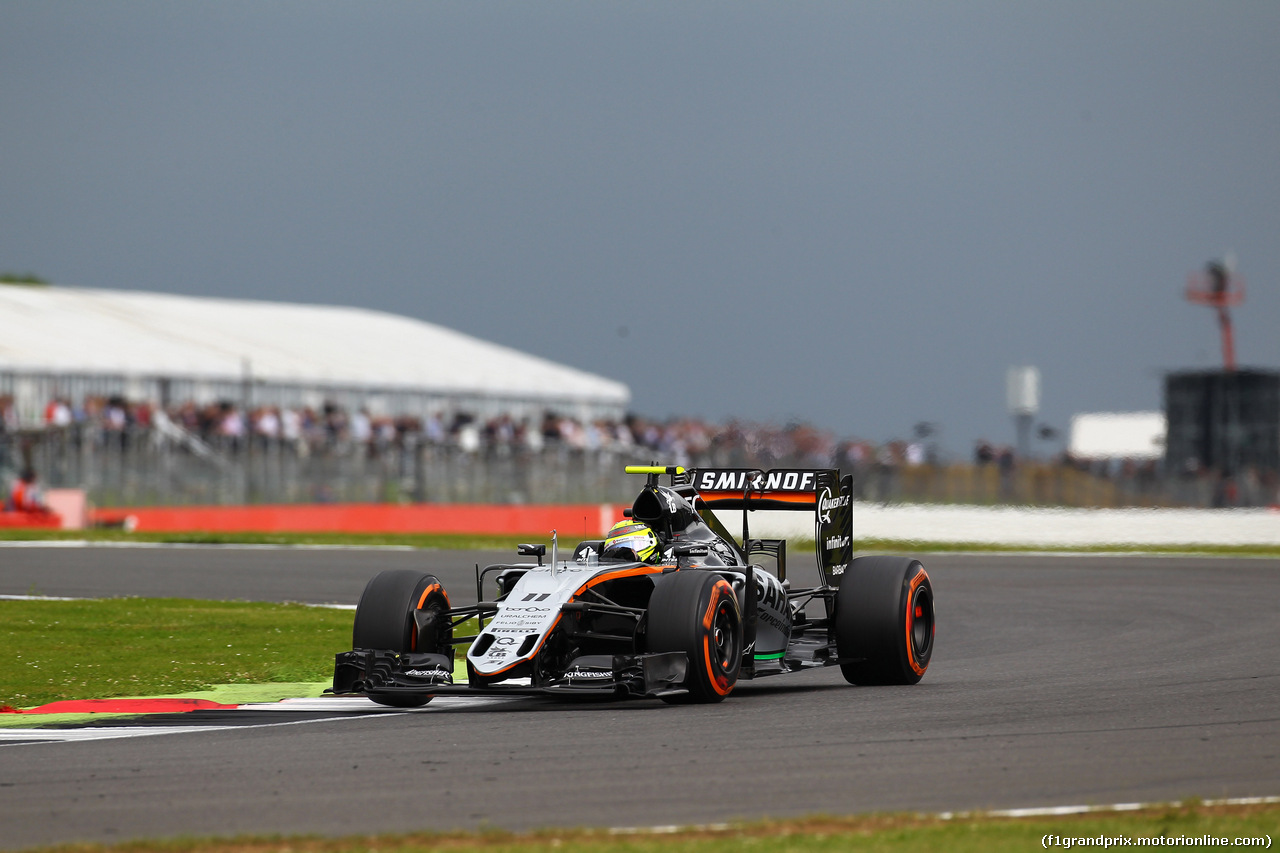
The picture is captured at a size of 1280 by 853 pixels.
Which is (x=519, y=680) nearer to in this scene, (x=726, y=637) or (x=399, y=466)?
(x=726, y=637)

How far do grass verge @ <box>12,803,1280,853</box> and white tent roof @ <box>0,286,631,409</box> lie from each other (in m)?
33.5

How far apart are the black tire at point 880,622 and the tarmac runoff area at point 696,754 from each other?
242 millimetres

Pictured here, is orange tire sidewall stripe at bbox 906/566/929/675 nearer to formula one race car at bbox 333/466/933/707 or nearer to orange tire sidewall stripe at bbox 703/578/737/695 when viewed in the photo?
formula one race car at bbox 333/466/933/707

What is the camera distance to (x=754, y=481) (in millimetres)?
13438

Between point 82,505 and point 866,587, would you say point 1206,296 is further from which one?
point 866,587

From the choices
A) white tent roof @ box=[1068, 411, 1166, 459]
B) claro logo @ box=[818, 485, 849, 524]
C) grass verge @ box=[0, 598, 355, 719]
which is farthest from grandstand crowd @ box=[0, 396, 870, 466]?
white tent roof @ box=[1068, 411, 1166, 459]

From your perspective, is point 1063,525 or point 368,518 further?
point 368,518

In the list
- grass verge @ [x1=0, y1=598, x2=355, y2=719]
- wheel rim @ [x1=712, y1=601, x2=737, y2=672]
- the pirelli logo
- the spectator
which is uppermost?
the pirelli logo

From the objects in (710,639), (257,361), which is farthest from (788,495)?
(257,361)

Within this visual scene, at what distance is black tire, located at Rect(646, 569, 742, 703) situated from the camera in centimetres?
1077

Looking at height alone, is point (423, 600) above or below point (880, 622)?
above

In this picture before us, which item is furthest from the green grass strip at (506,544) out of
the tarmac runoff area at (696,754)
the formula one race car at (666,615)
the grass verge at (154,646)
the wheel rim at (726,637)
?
the wheel rim at (726,637)

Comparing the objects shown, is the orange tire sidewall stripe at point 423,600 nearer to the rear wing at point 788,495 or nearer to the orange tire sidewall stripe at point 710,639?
the orange tire sidewall stripe at point 710,639

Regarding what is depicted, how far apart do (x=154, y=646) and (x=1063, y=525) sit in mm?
20299
